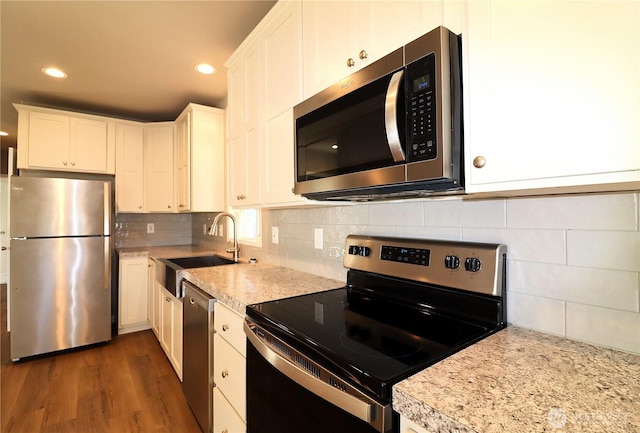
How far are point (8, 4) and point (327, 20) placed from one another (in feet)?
6.30

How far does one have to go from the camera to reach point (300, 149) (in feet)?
4.54

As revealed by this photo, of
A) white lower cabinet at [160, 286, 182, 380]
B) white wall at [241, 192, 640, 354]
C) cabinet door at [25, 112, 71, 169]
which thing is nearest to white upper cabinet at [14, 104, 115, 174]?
cabinet door at [25, 112, 71, 169]

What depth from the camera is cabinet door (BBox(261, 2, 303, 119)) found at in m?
1.44

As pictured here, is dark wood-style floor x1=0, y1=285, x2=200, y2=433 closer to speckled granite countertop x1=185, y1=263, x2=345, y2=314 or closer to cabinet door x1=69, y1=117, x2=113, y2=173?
speckled granite countertop x1=185, y1=263, x2=345, y2=314

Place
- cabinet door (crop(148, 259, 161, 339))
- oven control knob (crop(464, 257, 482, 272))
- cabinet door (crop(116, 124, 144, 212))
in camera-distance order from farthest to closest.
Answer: cabinet door (crop(116, 124, 144, 212)), cabinet door (crop(148, 259, 161, 339)), oven control knob (crop(464, 257, 482, 272))

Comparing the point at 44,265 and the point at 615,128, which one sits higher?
the point at 615,128

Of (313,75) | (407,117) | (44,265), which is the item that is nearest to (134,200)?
(44,265)

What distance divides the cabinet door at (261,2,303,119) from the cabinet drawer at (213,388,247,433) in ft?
4.60

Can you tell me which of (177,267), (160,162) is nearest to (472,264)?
(177,267)

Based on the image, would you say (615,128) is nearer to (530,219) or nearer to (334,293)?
(530,219)

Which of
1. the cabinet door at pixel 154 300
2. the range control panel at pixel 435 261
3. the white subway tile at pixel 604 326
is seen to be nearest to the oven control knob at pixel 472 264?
the range control panel at pixel 435 261

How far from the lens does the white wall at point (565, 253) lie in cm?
80

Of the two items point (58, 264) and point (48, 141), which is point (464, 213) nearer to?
point (58, 264)

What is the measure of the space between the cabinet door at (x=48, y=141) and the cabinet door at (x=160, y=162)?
0.73 metres
